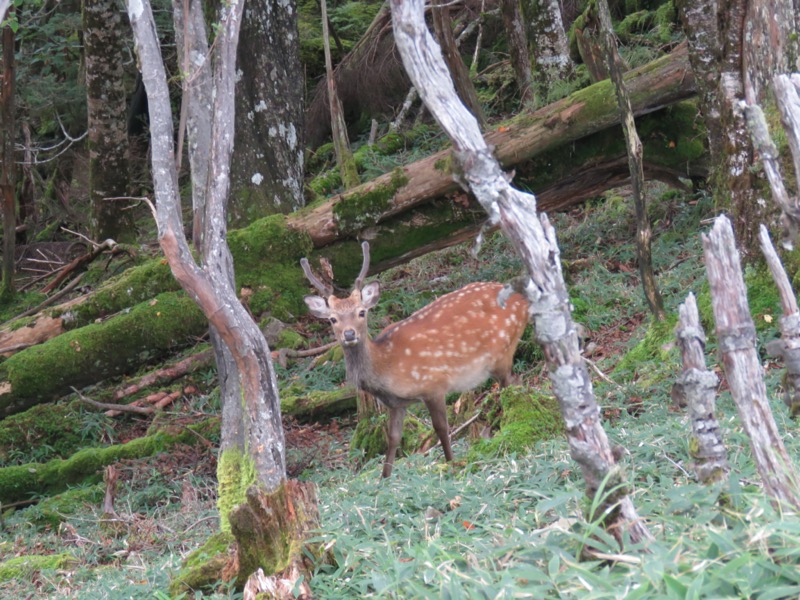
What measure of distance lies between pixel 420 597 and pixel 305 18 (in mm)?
16218

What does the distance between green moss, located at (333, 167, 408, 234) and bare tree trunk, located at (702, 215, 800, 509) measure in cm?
671

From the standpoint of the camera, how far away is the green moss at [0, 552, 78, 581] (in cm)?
623

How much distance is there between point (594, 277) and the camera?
Answer: 9.91m

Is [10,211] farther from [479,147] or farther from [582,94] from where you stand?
[479,147]

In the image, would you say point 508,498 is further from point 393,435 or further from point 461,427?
point 461,427

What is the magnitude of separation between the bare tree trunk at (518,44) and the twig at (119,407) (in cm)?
646

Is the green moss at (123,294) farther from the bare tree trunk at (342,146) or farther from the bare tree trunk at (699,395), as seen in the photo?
the bare tree trunk at (699,395)

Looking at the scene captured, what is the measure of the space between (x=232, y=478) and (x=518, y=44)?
9270mm

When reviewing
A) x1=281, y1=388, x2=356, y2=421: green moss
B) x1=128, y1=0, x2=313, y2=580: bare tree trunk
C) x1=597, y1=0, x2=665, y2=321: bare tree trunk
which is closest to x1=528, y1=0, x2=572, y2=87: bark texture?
x1=597, y1=0, x2=665, y2=321: bare tree trunk

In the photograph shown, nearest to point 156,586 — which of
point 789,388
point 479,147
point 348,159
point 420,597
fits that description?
point 420,597

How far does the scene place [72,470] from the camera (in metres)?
8.66

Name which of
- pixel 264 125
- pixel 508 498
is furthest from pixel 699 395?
pixel 264 125

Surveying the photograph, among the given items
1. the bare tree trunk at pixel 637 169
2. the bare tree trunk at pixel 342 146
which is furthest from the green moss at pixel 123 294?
the bare tree trunk at pixel 637 169

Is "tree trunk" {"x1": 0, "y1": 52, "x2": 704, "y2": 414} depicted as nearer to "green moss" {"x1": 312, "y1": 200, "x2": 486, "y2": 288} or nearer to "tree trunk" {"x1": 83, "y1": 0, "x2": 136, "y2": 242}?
"green moss" {"x1": 312, "y1": 200, "x2": 486, "y2": 288}
